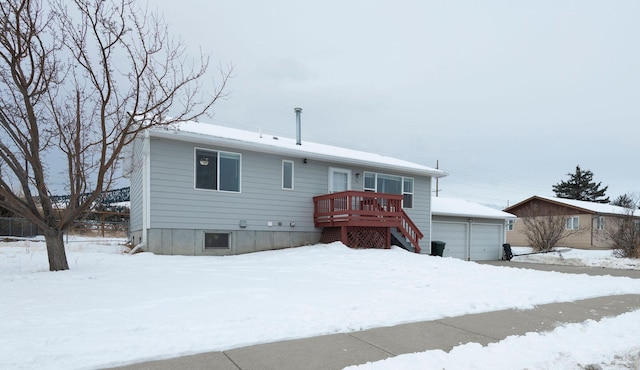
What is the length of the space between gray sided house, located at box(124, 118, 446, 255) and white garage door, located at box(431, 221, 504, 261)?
3.82m

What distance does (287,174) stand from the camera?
13.2 metres

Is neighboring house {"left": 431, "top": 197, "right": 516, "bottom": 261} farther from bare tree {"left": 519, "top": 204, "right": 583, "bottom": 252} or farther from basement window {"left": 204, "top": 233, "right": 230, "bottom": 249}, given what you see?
basement window {"left": 204, "top": 233, "right": 230, "bottom": 249}

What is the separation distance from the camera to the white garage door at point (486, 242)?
18.9m

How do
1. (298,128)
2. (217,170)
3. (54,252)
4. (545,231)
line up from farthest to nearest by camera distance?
(545,231), (298,128), (217,170), (54,252)

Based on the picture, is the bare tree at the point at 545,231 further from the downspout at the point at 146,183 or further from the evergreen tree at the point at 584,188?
the evergreen tree at the point at 584,188

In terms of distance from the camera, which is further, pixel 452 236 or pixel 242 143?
pixel 452 236

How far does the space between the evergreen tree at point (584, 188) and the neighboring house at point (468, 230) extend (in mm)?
33055

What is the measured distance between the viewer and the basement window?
11.5 meters

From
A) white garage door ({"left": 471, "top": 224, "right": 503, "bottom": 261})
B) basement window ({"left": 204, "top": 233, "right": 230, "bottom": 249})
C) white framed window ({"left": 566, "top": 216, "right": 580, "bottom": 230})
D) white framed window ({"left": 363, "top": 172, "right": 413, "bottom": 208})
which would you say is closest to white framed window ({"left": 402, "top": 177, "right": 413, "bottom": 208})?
white framed window ({"left": 363, "top": 172, "right": 413, "bottom": 208})

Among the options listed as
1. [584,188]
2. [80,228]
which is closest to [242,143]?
[80,228]

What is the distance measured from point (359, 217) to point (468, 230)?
29.7 feet

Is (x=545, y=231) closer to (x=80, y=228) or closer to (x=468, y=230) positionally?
(x=468, y=230)

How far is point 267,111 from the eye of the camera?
18.1m

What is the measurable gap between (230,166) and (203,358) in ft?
30.6
